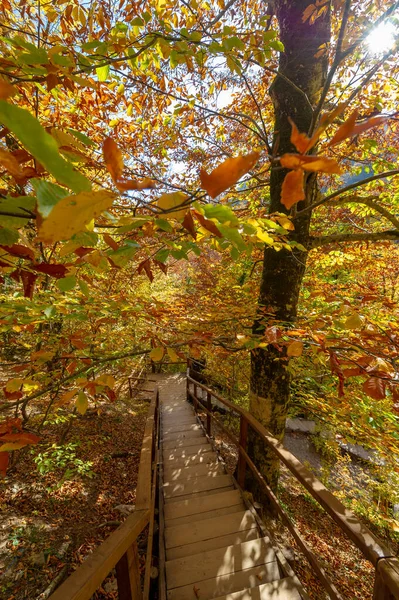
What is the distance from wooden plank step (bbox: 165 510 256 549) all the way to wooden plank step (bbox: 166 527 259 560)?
0.03 meters

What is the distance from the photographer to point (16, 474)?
189 inches

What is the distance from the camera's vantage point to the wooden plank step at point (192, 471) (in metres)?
3.75

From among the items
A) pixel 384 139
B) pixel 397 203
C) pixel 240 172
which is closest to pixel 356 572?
pixel 397 203

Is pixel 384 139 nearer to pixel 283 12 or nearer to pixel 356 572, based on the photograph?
pixel 283 12

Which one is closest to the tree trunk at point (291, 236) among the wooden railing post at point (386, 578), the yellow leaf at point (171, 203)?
the wooden railing post at point (386, 578)

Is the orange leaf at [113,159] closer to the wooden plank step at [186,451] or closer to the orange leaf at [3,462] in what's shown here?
the orange leaf at [3,462]

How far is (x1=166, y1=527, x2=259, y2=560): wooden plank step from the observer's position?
2.43 metres

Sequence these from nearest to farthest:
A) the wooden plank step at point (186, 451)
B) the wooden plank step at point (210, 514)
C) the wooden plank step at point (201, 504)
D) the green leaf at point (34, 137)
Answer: the green leaf at point (34, 137) < the wooden plank step at point (210, 514) < the wooden plank step at point (201, 504) < the wooden plank step at point (186, 451)

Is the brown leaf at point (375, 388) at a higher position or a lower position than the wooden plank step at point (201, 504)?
higher

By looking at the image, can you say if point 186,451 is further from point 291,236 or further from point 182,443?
point 291,236

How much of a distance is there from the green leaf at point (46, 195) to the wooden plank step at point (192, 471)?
4.22 m

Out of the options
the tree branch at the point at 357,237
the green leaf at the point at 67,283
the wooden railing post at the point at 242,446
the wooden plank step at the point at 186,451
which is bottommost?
the wooden plank step at the point at 186,451

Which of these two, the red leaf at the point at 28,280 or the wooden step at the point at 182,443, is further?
the wooden step at the point at 182,443

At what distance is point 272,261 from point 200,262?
8451 millimetres
